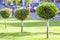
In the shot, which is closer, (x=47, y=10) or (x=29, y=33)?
(x=47, y=10)

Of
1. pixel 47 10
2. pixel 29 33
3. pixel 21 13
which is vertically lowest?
pixel 29 33

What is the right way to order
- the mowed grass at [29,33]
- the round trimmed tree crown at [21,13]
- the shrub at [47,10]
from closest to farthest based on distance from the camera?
1. the shrub at [47,10]
2. the mowed grass at [29,33]
3. the round trimmed tree crown at [21,13]

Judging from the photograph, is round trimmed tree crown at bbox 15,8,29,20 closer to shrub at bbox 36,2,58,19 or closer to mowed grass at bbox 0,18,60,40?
mowed grass at bbox 0,18,60,40

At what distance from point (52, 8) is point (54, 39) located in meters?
1.78

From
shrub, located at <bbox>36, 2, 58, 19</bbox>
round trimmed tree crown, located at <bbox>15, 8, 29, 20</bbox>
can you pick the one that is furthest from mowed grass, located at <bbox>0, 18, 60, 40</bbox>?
shrub, located at <bbox>36, 2, 58, 19</bbox>

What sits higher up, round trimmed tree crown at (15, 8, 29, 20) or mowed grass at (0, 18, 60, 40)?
round trimmed tree crown at (15, 8, 29, 20)

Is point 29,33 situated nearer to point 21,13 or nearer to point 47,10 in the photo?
point 21,13

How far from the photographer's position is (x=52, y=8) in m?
15.4

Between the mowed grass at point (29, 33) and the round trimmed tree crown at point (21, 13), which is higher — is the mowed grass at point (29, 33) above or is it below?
below

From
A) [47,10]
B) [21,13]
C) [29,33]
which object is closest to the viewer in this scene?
[47,10]

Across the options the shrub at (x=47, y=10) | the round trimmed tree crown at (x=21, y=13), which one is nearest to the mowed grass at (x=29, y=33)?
the round trimmed tree crown at (x=21, y=13)

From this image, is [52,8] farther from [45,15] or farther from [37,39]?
[37,39]

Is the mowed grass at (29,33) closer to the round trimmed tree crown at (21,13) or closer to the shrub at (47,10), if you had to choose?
the round trimmed tree crown at (21,13)

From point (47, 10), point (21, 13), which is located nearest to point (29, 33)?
point (21, 13)
